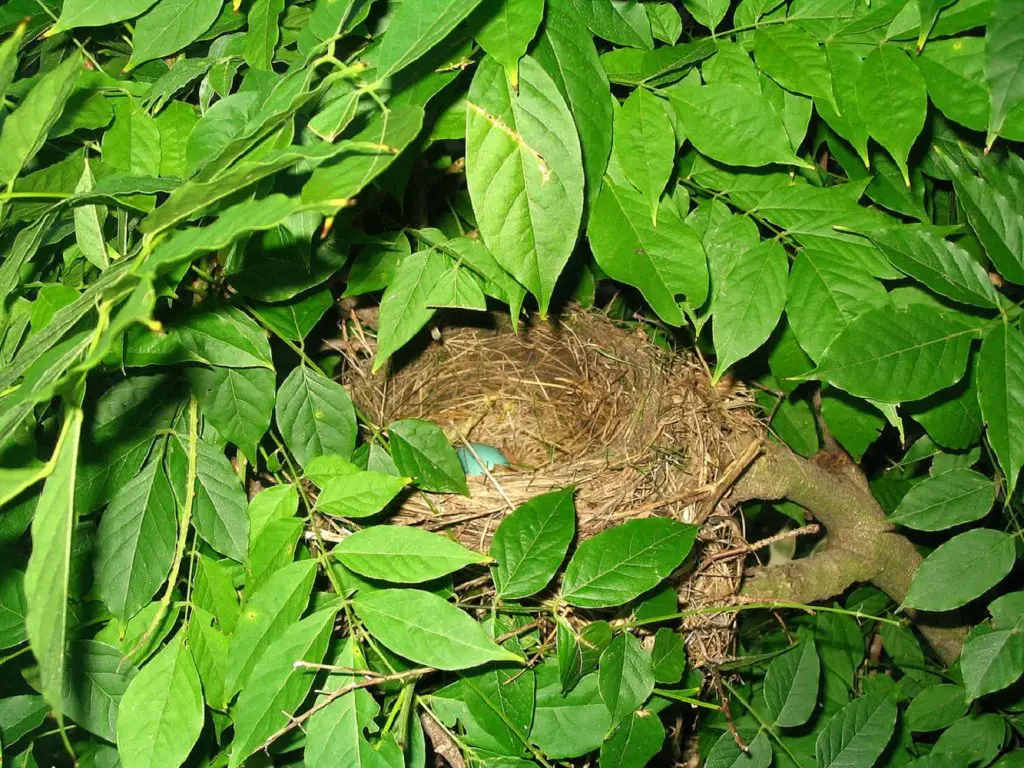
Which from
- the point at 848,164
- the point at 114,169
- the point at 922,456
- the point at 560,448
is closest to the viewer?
the point at 114,169

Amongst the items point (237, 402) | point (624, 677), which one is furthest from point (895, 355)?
point (237, 402)

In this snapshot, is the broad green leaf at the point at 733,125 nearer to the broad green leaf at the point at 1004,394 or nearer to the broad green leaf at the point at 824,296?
the broad green leaf at the point at 824,296

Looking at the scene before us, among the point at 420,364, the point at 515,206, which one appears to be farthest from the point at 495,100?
the point at 420,364

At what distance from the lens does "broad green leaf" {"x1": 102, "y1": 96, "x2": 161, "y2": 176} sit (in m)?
0.75

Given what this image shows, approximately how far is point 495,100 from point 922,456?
2.81ft

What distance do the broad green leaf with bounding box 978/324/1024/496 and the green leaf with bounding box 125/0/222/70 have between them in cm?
79

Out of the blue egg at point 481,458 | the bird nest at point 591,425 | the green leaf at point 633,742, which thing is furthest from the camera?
the blue egg at point 481,458

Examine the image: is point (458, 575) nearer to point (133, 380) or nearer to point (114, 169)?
point (133, 380)

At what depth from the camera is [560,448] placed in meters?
1.52

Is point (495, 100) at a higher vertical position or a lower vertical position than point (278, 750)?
higher

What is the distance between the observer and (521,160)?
2.06ft

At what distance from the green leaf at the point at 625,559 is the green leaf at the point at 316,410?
11.8 inches

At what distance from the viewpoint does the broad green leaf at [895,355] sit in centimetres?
73

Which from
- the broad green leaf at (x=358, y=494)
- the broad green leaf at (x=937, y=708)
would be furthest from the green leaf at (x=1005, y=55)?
the broad green leaf at (x=937, y=708)
